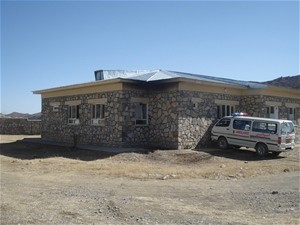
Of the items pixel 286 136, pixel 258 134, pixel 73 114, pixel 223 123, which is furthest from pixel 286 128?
pixel 73 114

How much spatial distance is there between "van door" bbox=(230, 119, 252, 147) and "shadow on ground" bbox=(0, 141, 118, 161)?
21.2ft

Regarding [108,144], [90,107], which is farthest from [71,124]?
[108,144]

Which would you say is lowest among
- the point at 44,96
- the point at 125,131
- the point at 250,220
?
the point at 250,220

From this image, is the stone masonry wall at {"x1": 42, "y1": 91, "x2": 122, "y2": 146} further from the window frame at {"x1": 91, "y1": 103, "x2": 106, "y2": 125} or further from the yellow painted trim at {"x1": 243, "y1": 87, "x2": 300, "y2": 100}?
the yellow painted trim at {"x1": 243, "y1": 87, "x2": 300, "y2": 100}

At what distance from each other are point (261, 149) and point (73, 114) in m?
12.3

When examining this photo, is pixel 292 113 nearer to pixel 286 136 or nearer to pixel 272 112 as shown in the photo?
pixel 272 112

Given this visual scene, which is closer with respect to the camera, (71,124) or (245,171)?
(245,171)

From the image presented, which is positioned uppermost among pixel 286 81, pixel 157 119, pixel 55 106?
pixel 286 81

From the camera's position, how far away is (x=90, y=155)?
62.0ft

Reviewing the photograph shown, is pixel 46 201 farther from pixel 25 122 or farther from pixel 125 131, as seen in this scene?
pixel 25 122

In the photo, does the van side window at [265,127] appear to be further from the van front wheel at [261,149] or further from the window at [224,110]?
the window at [224,110]

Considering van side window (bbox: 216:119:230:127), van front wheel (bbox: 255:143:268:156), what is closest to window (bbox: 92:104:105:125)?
van side window (bbox: 216:119:230:127)

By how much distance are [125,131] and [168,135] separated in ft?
7.68

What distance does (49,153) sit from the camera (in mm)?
20312
